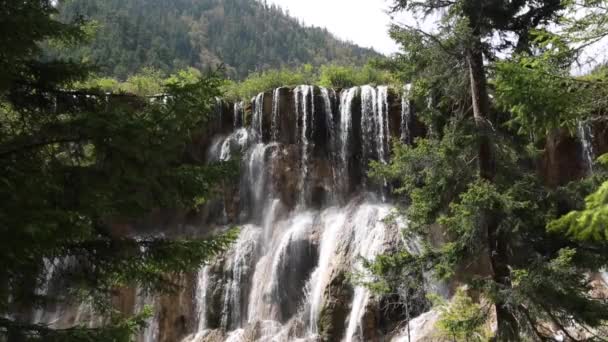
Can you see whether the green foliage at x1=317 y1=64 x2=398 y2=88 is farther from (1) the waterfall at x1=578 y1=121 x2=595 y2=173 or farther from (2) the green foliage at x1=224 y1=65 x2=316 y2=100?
(1) the waterfall at x1=578 y1=121 x2=595 y2=173

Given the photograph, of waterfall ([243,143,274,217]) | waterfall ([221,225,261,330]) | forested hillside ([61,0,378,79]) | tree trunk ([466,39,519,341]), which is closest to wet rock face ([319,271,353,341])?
waterfall ([221,225,261,330])

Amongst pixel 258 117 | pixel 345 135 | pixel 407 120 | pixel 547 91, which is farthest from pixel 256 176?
pixel 547 91

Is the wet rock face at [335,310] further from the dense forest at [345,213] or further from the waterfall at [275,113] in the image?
the waterfall at [275,113]

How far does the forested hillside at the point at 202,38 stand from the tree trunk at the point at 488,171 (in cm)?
4872

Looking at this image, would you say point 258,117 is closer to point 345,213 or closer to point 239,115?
point 239,115

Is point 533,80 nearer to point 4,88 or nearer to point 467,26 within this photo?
point 467,26

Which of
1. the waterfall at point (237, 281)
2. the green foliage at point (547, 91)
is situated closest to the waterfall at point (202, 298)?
the waterfall at point (237, 281)

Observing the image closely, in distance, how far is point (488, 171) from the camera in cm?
734

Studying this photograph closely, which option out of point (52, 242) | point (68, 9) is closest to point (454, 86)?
point (52, 242)

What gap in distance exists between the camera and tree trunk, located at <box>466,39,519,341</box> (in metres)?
6.71

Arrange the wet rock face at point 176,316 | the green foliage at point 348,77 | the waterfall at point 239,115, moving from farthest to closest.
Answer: the green foliage at point 348,77
the waterfall at point 239,115
the wet rock face at point 176,316

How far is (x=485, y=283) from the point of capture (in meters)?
6.64

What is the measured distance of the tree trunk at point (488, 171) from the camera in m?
6.71

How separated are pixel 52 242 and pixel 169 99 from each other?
5.85 ft
